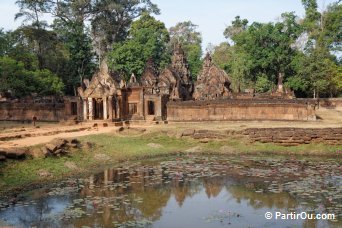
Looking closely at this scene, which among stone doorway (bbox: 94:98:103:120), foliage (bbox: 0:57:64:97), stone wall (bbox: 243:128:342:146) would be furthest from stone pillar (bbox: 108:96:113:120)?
stone wall (bbox: 243:128:342:146)

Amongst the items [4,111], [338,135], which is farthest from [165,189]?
[4,111]

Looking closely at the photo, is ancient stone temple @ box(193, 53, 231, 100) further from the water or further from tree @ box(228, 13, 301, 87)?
the water

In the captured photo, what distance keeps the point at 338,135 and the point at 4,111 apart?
31.5m

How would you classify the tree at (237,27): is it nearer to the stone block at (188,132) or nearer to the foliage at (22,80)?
the foliage at (22,80)

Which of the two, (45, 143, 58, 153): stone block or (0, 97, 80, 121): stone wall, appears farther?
(0, 97, 80, 121): stone wall

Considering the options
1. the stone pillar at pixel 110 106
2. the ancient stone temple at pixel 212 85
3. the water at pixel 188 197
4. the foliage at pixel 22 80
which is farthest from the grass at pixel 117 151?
the foliage at pixel 22 80

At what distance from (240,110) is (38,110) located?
19.4 meters

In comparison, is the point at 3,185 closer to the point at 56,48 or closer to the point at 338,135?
the point at 338,135

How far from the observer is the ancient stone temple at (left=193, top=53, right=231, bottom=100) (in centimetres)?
4347

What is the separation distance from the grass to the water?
109 cm

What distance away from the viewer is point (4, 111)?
40500 mm

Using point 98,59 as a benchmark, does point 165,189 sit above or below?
below

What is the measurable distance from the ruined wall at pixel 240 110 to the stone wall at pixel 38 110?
9.24 m

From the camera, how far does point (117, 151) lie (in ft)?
75.6
